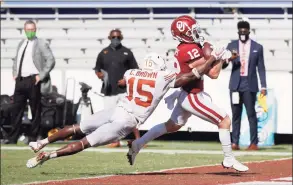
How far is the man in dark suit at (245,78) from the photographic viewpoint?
15.8 metres

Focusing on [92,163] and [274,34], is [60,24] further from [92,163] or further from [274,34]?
[92,163]

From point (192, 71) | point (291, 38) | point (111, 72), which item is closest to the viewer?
point (192, 71)

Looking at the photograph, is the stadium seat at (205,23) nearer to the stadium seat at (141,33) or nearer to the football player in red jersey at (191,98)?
the stadium seat at (141,33)

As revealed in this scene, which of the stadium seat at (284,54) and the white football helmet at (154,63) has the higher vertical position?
the white football helmet at (154,63)

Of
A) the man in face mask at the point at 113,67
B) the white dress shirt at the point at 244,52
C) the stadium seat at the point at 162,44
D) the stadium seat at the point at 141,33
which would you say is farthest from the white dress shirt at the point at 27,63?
the stadium seat at the point at 141,33

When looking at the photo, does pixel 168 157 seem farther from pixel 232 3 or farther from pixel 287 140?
pixel 232 3

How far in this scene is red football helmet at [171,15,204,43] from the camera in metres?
11.2

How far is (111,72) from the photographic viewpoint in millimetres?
16328

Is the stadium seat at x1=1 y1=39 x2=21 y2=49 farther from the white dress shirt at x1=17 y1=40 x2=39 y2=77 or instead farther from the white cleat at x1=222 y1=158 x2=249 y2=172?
the white cleat at x1=222 y1=158 x2=249 y2=172

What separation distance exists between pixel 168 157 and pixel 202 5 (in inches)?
432

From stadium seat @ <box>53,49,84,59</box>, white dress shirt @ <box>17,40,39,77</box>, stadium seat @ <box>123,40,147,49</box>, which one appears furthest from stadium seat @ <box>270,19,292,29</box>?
white dress shirt @ <box>17,40,39,77</box>

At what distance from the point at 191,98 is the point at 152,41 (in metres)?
11.0

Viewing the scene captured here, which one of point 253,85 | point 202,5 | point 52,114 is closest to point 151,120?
point 52,114

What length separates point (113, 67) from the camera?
642 inches
